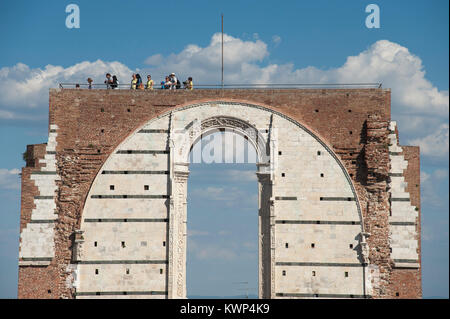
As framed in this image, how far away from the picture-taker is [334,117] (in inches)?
1140

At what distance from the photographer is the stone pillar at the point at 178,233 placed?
92.5 ft

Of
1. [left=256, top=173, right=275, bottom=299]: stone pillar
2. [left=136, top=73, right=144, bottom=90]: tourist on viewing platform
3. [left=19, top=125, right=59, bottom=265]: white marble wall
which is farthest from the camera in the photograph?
A: [left=136, top=73, right=144, bottom=90]: tourist on viewing platform

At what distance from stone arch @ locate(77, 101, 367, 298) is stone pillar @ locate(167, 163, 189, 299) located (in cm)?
3

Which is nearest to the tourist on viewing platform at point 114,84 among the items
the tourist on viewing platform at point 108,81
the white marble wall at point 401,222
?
the tourist on viewing platform at point 108,81

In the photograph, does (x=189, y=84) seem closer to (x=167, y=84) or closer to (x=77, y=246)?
(x=167, y=84)

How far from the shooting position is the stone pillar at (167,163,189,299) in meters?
28.2

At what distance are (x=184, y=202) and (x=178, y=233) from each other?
1138mm

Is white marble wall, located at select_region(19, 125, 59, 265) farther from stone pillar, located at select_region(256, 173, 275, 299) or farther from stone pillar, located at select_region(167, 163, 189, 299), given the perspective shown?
stone pillar, located at select_region(256, 173, 275, 299)

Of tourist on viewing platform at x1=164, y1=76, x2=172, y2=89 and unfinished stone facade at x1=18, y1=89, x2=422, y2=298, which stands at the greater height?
tourist on viewing platform at x1=164, y1=76, x2=172, y2=89

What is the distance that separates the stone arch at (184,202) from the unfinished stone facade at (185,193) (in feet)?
0.11

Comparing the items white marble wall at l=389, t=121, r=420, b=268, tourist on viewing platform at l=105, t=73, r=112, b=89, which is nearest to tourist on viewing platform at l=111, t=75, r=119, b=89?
tourist on viewing platform at l=105, t=73, r=112, b=89

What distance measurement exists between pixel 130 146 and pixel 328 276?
806 cm

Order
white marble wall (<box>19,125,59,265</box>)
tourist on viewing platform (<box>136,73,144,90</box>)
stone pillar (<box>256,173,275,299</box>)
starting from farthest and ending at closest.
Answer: tourist on viewing platform (<box>136,73,144,90</box>) → white marble wall (<box>19,125,59,265</box>) → stone pillar (<box>256,173,275,299</box>)

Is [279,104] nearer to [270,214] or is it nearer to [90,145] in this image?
[270,214]
